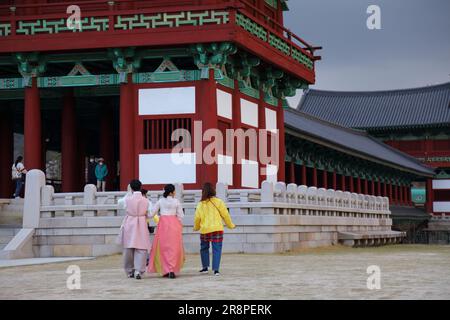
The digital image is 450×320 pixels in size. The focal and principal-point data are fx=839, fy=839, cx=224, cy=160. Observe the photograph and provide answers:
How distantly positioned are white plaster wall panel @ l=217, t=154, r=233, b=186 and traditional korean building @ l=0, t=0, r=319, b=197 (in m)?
0.08

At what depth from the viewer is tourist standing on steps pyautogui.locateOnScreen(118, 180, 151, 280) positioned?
15562 mm

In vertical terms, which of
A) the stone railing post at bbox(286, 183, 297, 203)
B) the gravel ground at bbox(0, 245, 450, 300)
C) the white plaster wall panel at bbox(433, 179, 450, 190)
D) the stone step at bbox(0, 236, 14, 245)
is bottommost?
the gravel ground at bbox(0, 245, 450, 300)

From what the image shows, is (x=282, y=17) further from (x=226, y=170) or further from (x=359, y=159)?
(x=359, y=159)

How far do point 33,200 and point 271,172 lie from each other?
37.0 ft

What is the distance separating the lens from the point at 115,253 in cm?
2356

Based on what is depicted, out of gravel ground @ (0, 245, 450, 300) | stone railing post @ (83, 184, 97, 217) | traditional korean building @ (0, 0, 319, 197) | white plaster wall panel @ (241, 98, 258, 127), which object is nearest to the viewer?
gravel ground @ (0, 245, 450, 300)

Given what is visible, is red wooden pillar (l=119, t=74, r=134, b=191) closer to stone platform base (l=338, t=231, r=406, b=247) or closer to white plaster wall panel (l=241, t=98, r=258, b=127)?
white plaster wall panel (l=241, t=98, r=258, b=127)

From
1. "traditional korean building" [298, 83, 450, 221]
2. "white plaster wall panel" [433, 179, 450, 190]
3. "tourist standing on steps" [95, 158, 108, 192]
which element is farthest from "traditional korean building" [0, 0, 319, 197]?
"white plaster wall panel" [433, 179, 450, 190]

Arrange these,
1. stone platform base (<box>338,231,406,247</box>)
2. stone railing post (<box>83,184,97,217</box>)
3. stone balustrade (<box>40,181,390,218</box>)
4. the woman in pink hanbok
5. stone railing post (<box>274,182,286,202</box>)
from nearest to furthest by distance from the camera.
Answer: the woman in pink hanbok → stone balustrade (<box>40,181,390,218</box>) → stone railing post (<box>83,184,97,217</box>) → stone railing post (<box>274,182,286,202</box>) → stone platform base (<box>338,231,406,247</box>)

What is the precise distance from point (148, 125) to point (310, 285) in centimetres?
1479

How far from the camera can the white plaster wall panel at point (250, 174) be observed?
29.8 metres

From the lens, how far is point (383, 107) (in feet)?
255

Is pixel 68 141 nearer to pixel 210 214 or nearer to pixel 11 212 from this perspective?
pixel 11 212
